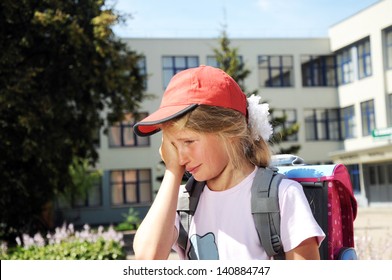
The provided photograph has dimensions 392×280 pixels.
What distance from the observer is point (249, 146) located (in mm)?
1732

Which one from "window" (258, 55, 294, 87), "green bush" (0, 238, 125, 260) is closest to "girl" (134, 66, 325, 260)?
"green bush" (0, 238, 125, 260)

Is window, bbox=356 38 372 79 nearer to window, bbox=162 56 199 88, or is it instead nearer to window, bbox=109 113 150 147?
window, bbox=162 56 199 88

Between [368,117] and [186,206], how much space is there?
31.8m

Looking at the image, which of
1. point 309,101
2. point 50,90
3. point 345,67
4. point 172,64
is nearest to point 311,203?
point 50,90

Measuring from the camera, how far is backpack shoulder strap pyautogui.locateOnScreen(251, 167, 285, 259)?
1.58 metres

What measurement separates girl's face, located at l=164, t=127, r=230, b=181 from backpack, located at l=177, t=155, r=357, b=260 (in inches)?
4.6

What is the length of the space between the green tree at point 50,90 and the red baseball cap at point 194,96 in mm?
13170

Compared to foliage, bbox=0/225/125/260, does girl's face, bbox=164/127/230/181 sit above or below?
above

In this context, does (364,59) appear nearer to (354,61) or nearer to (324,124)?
(354,61)

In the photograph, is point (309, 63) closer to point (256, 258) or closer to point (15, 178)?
point (15, 178)

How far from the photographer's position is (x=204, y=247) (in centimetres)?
170
